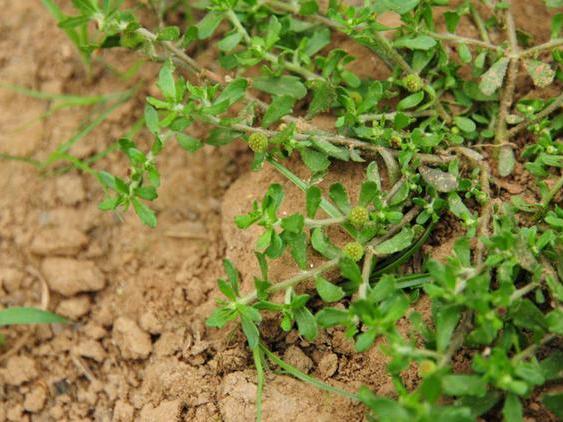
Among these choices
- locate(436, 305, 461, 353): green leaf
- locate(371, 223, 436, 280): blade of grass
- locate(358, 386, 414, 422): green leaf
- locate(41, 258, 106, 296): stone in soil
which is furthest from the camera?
locate(41, 258, 106, 296): stone in soil

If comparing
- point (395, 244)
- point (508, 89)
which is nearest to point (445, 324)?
point (395, 244)

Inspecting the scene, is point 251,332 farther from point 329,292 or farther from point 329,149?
point 329,149

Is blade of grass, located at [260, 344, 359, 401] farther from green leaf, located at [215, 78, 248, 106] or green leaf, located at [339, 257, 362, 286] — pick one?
green leaf, located at [215, 78, 248, 106]

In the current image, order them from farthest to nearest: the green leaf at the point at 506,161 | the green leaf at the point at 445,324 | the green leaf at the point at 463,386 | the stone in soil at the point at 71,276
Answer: the stone in soil at the point at 71,276
the green leaf at the point at 506,161
the green leaf at the point at 445,324
the green leaf at the point at 463,386

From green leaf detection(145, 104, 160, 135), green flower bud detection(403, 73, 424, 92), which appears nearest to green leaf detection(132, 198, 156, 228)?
green leaf detection(145, 104, 160, 135)

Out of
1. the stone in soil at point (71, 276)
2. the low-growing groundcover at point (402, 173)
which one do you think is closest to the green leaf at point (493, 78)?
the low-growing groundcover at point (402, 173)

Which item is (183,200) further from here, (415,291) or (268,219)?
(415,291)

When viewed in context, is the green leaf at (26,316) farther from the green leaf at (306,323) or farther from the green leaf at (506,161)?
the green leaf at (506,161)
